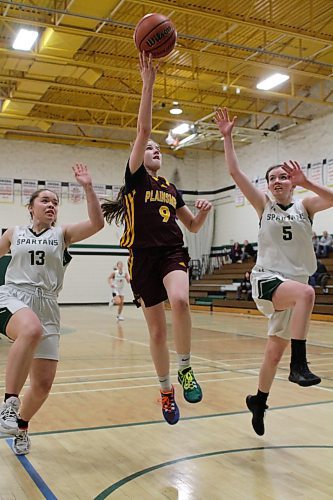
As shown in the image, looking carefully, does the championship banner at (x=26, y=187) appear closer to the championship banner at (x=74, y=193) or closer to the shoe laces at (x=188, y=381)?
the championship banner at (x=74, y=193)

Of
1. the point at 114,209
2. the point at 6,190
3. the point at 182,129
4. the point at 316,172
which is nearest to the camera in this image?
the point at 114,209

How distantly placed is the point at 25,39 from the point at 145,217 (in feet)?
34.8

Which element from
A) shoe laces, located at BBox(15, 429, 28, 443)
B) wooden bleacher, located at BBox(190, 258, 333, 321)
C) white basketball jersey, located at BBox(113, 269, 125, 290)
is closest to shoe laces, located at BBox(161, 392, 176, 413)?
shoe laces, located at BBox(15, 429, 28, 443)

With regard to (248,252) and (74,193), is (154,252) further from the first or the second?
(74,193)

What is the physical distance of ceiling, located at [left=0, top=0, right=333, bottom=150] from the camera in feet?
41.3

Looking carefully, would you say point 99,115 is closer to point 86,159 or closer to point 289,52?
point 86,159

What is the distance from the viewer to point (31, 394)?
3.84m

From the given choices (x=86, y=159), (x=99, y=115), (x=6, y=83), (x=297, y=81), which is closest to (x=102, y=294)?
(x=86, y=159)

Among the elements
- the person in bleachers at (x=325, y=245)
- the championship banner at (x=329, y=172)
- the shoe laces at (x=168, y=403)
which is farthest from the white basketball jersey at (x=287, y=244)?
the championship banner at (x=329, y=172)

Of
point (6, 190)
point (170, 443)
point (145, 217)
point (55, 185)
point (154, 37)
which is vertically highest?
point (55, 185)

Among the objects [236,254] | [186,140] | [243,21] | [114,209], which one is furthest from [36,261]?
[236,254]

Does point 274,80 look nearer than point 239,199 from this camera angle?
Yes

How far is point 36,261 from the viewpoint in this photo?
12.8 ft

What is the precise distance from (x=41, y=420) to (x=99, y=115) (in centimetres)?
1831
